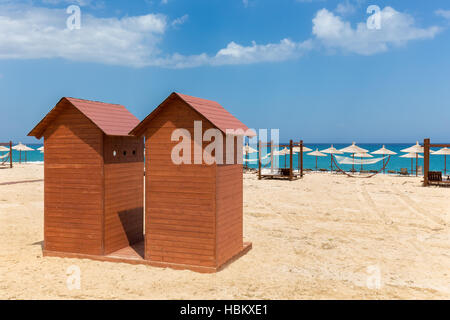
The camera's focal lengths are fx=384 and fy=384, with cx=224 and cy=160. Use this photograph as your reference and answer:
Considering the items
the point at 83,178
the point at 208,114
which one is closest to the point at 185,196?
the point at 208,114

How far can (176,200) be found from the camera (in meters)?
7.49

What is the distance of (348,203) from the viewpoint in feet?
52.8

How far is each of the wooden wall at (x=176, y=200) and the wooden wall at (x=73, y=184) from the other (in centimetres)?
124

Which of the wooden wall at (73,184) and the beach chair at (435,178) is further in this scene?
the beach chair at (435,178)

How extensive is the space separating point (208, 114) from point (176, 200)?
70.5 inches

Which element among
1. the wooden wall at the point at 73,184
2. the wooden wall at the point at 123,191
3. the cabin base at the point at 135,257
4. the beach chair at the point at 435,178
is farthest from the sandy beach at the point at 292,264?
the beach chair at the point at 435,178

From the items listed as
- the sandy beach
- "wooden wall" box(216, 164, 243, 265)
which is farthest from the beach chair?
"wooden wall" box(216, 164, 243, 265)

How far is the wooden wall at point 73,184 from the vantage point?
817 centimetres

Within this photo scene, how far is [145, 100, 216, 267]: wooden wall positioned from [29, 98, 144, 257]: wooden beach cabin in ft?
3.67

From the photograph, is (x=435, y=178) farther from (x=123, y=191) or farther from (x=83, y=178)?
(x=83, y=178)

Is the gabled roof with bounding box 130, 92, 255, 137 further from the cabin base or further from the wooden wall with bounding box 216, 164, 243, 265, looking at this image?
the cabin base

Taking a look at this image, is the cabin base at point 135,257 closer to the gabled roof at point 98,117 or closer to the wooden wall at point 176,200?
the wooden wall at point 176,200
